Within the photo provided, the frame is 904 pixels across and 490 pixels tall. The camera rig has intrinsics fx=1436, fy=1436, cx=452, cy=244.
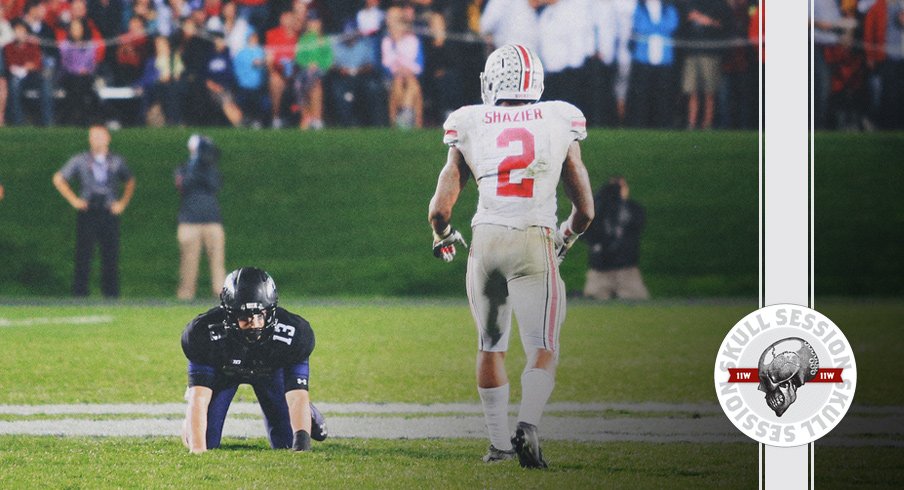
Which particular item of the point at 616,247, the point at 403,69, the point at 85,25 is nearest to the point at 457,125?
the point at 403,69

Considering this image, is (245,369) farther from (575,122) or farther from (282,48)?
(282,48)

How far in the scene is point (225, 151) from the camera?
→ 7473mm

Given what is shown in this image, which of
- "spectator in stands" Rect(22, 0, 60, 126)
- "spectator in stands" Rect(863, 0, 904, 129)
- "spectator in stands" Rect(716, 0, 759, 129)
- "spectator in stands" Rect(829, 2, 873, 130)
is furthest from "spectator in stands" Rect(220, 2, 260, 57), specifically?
"spectator in stands" Rect(863, 0, 904, 129)

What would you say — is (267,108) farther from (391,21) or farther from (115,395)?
(115,395)

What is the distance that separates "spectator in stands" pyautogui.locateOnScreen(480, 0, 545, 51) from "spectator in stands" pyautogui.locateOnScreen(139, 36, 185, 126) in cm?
191

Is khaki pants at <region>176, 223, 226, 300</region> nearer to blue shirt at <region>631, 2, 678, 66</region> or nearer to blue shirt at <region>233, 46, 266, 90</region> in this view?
blue shirt at <region>233, 46, 266, 90</region>

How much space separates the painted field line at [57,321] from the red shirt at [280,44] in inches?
52.0

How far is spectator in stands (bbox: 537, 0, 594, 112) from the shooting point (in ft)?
16.3

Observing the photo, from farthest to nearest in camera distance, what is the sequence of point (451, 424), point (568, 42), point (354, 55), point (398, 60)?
point (398, 60) → point (354, 55) → point (568, 42) → point (451, 424)

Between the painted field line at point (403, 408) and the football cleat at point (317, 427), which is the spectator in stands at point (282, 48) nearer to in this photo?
the painted field line at point (403, 408)

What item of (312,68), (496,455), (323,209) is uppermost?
(312,68)

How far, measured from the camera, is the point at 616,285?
6785mm

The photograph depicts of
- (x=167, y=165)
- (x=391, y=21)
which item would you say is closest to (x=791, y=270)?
(x=391, y=21)

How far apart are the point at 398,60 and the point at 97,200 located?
197 cm
